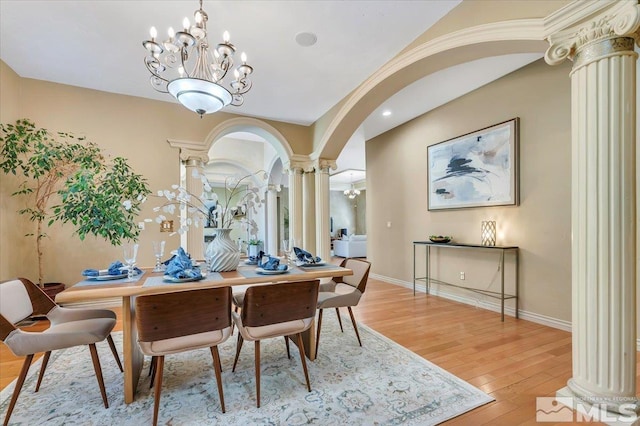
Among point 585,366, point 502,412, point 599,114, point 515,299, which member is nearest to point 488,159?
point 515,299

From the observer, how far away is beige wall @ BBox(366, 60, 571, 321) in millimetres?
3227

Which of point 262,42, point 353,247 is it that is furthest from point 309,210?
point 353,247

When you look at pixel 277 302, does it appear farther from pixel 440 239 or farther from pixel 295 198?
pixel 295 198

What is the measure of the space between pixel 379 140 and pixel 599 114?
443 cm

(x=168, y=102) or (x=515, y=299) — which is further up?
(x=168, y=102)

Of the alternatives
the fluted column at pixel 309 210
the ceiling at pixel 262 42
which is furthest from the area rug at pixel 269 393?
the ceiling at pixel 262 42

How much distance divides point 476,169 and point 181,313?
408cm

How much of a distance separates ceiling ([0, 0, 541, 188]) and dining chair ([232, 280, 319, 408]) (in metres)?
2.36

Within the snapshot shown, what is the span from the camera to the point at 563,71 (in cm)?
316

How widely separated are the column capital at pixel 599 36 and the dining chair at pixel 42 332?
3579 mm

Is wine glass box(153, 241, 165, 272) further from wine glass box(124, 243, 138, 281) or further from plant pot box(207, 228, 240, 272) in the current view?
plant pot box(207, 228, 240, 272)

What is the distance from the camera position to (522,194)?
11.8 ft

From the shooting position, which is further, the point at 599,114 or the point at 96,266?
the point at 96,266

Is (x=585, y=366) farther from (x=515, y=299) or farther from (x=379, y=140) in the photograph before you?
(x=379, y=140)
